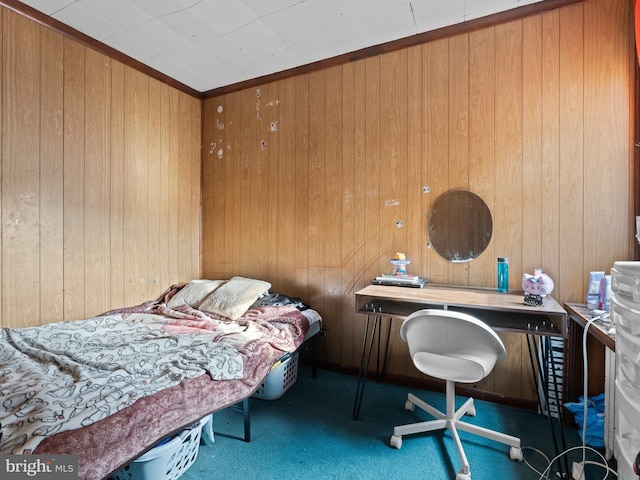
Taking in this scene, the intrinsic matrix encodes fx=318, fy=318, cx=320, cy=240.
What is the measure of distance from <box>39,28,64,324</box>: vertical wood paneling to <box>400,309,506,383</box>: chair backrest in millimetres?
2343

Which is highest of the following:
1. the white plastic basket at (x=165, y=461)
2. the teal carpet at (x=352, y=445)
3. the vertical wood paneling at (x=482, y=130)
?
the vertical wood paneling at (x=482, y=130)

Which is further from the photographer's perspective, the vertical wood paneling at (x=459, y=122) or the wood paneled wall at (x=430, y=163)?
the vertical wood paneling at (x=459, y=122)

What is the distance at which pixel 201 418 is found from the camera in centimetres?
141

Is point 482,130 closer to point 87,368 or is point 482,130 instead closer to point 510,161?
point 510,161

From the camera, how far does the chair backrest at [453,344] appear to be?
1446 mm

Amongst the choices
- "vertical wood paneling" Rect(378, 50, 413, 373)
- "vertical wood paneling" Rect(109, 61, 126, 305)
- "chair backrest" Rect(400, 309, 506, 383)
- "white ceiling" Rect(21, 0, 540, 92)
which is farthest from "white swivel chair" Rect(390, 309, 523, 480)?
"vertical wood paneling" Rect(109, 61, 126, 305)

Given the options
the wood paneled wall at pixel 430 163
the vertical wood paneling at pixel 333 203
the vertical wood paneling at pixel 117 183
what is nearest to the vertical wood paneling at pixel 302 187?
the wood paneled wall at pixel 430 163

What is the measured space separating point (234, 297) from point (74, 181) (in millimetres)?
1418

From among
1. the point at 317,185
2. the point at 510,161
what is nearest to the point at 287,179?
the point at 317,185

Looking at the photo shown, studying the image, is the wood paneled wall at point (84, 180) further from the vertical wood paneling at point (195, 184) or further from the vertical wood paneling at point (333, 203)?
the vertical wood paneling at point (333, 203)

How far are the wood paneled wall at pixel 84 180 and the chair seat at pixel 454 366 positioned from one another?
2379mm

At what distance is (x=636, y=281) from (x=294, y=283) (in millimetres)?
2199

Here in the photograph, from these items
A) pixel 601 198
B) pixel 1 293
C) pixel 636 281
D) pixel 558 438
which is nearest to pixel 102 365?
pixel 1 293

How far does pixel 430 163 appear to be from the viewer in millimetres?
2314
